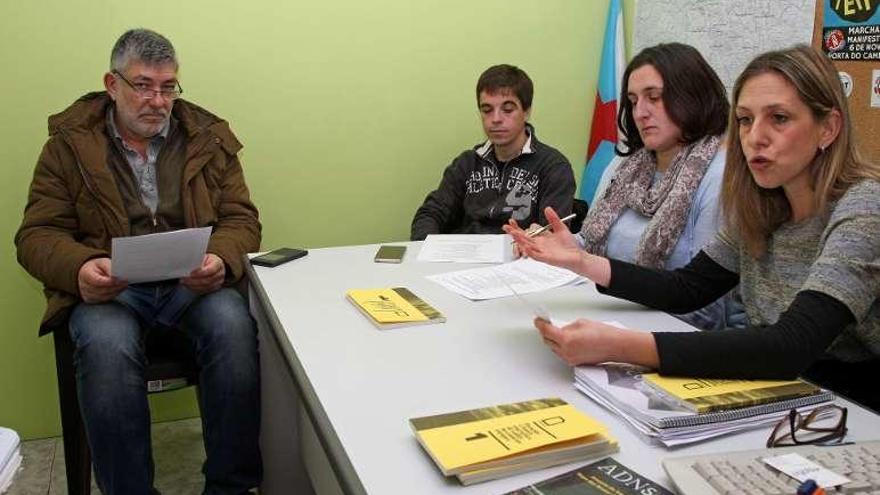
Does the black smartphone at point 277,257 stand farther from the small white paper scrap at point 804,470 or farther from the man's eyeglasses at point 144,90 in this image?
the small white paper scrap at point 804,470

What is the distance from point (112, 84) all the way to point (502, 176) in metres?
1.37

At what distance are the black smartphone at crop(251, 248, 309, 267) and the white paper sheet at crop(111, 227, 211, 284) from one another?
17 centimetres

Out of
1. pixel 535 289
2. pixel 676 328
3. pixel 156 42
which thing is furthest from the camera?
pixel 156 42

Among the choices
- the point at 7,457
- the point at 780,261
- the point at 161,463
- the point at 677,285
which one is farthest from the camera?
the point at 161,463

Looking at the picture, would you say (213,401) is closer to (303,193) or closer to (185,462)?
(185,462)

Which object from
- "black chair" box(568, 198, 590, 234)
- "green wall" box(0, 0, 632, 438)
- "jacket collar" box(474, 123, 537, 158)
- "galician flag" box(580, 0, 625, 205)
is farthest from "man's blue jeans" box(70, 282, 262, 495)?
"galician flag" box(580, 0, 625, 205)

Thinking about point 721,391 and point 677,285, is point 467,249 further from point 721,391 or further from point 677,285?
point 721,391

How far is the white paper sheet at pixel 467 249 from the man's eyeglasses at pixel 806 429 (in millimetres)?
1017

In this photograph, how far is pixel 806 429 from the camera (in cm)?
94

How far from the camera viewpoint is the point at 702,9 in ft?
8.25

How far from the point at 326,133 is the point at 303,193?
25cm

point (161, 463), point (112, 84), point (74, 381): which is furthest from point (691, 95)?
point (161, 463)

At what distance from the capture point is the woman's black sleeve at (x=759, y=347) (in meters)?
1.06

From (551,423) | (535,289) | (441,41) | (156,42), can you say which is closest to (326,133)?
(441,41)
